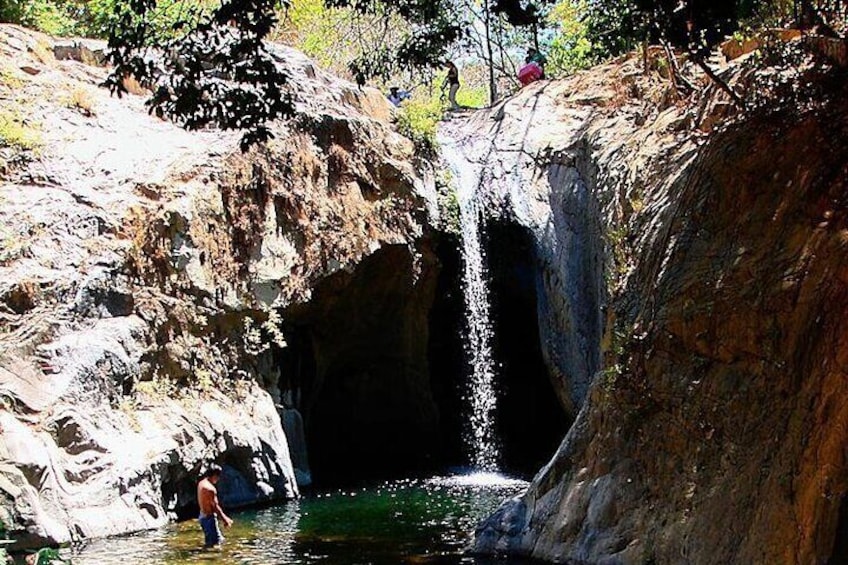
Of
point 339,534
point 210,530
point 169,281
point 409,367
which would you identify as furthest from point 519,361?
point 210,530

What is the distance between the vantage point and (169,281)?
1593 centimetres

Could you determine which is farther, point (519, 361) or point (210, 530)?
point (519, 361)

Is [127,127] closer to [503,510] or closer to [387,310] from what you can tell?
[387,310]

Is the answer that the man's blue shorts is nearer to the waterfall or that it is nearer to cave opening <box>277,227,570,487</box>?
cave opening <box>277,227,570,487</box>

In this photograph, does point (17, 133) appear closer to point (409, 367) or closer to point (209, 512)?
point (209, 512)

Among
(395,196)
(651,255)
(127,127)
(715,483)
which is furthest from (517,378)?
(715,483)

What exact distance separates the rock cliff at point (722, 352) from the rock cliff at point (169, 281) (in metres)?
5.27

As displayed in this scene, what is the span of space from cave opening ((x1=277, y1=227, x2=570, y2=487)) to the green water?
3.00 meters

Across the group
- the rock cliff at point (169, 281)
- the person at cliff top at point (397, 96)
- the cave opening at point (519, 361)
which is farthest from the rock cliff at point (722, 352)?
the person at cliff top at point (397, 96)

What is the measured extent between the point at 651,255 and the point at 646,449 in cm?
221

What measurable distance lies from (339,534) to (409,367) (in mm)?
8940

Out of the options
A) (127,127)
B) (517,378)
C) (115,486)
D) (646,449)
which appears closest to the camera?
(646,449)

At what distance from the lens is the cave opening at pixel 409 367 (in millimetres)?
19844

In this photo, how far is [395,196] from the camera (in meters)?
19.5
